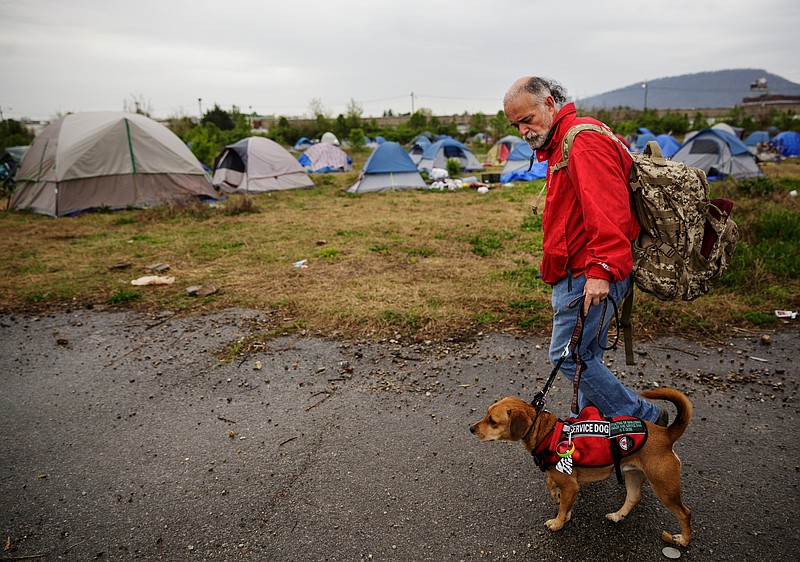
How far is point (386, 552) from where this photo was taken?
2244mm

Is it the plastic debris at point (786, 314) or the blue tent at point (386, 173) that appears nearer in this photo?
the plastic debris at point (786, 314)

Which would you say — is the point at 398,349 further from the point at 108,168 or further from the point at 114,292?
the point at 108,168

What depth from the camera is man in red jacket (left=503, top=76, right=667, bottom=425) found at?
207 cm

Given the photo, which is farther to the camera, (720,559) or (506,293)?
(506,293)

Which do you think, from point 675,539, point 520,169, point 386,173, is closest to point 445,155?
point 520,169

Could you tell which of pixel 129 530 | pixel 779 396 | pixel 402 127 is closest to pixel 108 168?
pixel 129 530

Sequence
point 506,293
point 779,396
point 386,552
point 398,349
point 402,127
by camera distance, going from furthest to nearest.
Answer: point 402,127 < point 506,293 < point 398,349 < point 779,396 < point 386,552

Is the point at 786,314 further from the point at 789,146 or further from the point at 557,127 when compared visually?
the point at 789,146

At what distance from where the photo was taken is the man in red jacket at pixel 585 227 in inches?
81.4

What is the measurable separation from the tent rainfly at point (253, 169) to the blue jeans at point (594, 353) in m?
15.7

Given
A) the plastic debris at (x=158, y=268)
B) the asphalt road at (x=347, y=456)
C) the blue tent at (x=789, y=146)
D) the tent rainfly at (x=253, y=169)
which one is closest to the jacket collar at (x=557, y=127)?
the asphalt road at (x=347, y=456)

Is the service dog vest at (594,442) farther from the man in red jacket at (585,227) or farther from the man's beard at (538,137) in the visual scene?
the man's beard at (538,137)

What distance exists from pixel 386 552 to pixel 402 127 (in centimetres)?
4894

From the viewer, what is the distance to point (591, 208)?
2066 millimetres
